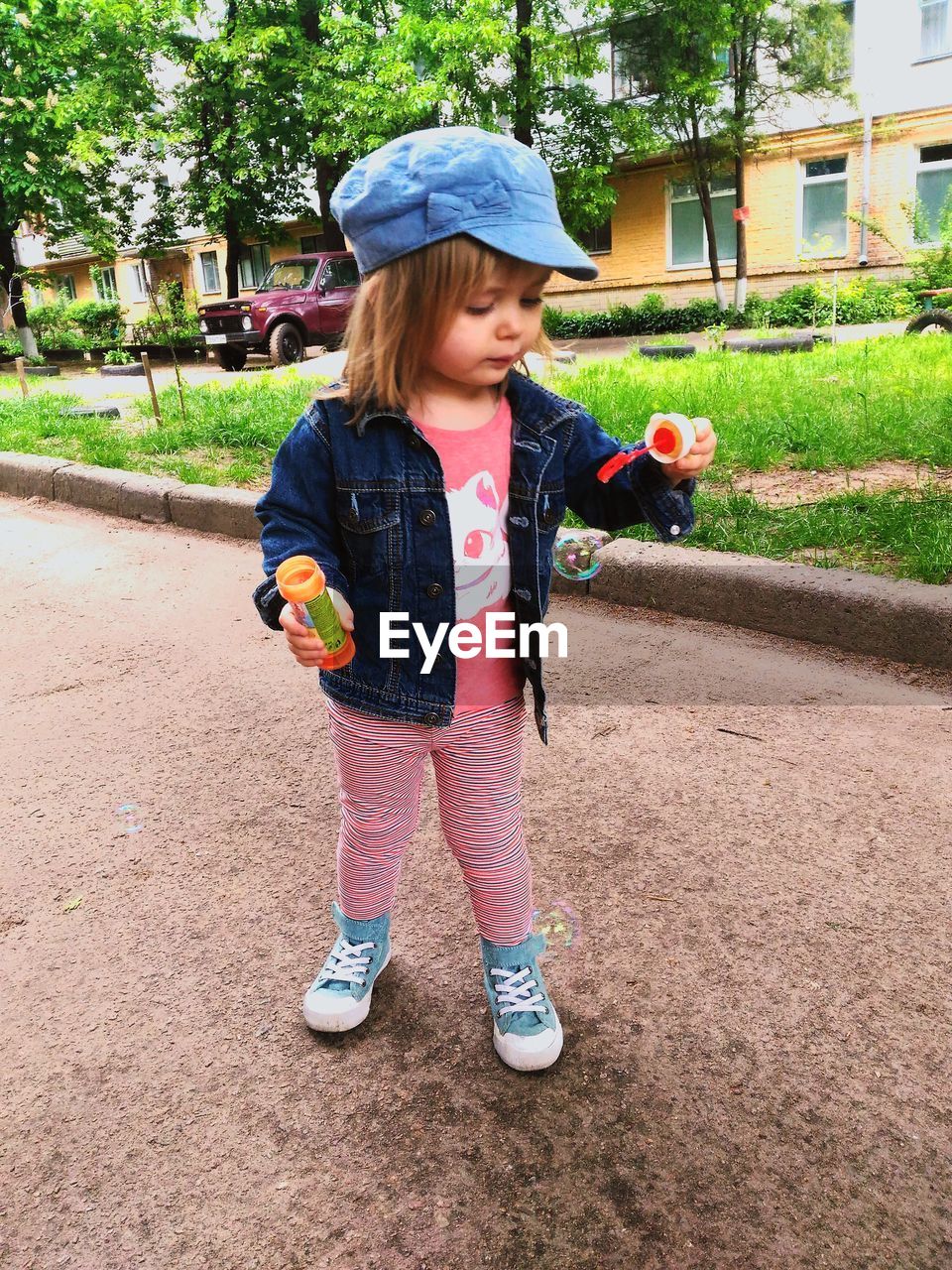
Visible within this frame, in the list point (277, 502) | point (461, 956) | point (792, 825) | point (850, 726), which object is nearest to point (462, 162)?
point (277, 502)

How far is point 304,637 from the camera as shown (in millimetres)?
1466

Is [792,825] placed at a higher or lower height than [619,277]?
lower

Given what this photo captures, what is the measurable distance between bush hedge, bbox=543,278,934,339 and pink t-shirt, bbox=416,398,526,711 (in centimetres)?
1628

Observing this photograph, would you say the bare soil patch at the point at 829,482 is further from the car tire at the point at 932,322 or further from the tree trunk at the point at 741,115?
the tree trunk at the point at 741,115

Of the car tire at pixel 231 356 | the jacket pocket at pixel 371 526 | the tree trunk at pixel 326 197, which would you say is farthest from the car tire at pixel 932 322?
the jacket pocket at pixel 371 526

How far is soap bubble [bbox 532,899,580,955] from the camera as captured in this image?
2078 mm

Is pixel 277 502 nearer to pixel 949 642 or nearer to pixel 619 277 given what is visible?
pixel 949 642

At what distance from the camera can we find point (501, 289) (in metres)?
1.54

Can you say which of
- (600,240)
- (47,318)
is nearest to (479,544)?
(600,240)

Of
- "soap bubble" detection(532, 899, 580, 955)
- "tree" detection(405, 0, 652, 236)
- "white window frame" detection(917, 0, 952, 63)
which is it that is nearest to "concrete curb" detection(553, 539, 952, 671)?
"soap bubble" detection(532, 899, 580, 955)

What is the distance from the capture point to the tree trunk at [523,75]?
1689 centimetres

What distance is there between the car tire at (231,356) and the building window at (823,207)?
37.9ft

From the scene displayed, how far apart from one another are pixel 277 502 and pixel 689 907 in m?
1.21

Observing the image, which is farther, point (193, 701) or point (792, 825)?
point (193, 701)
